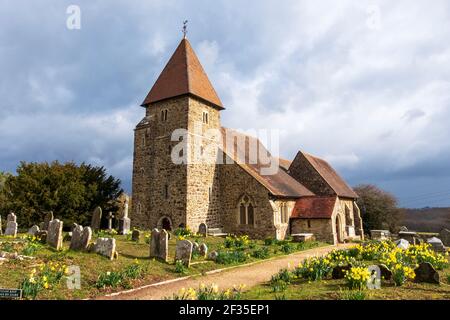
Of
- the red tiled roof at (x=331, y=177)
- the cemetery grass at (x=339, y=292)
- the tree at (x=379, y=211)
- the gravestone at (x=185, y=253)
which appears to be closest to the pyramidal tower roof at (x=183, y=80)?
the red tiled roof at (x=331, y=177)

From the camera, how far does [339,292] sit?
23.3 ft

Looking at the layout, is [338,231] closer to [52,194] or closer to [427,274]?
[427,274]

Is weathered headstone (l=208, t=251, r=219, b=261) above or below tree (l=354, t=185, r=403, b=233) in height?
below

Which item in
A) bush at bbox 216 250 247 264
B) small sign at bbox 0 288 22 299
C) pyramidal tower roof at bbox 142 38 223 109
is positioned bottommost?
bush at bbox 216 250 247 264

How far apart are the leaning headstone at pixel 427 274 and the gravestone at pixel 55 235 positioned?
1151 centimetres

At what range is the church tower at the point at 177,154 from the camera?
22.8 meters

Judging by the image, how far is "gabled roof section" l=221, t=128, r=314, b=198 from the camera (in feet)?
78.8

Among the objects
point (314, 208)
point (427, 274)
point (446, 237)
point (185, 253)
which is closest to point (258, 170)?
point (314, 208)

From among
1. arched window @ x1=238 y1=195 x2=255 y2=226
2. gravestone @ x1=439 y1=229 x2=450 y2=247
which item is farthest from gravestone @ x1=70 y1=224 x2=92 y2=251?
gravestone @ x1=439 y1=229 x2=450 y2=247

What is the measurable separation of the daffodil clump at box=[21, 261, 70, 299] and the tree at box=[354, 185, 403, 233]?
35.7 m

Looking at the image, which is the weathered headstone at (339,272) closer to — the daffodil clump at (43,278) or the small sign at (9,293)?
the daffodil clump at (43,278)

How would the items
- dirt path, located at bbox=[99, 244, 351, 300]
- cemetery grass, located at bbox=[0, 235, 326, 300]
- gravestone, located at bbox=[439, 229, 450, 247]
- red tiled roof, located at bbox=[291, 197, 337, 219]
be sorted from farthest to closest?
red tiled roof, located at bbox=[291, 197, 337, 219] < gravestone, located at bbox=[439, 229, 450, 247] < dirt path, located at bbox=[99, 244, 351, 300] < cemetery grass, located at bbox=[0, 235, 326, 300]

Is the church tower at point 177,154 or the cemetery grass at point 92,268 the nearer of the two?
the cemetery grass at point 92,268

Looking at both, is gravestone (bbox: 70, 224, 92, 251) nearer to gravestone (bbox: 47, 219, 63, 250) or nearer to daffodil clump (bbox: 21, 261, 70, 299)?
gravestone (bbox: 47, 219, 63, 250)
